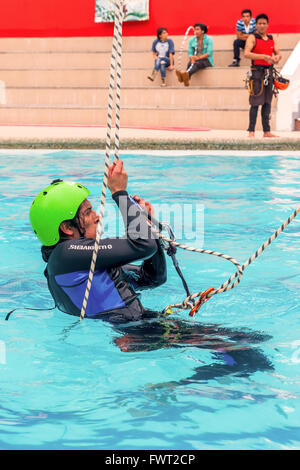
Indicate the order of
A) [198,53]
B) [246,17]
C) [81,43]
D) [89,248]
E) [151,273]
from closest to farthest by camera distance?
[89,248]
[151,273]
[246,17]
[198,53]
[81,43]

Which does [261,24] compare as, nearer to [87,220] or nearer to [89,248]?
[87,220]

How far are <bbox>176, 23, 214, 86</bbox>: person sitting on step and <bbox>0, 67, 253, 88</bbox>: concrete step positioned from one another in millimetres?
218

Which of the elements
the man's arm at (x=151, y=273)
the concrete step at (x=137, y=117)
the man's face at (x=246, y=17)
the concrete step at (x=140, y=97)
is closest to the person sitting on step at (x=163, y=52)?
the concrete step at (x=140, y=97)

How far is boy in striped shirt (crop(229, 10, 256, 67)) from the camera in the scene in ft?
52.9

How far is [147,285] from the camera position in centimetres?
389

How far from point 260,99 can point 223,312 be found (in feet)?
29.5

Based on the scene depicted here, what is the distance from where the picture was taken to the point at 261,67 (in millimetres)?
12805

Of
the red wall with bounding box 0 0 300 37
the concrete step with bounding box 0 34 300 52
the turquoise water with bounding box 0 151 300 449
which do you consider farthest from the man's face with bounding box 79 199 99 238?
the red wall with bounding box 0 0 300 37

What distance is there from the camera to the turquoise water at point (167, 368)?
2.90m

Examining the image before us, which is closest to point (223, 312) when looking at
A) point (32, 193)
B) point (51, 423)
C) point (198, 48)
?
point (51, 423)

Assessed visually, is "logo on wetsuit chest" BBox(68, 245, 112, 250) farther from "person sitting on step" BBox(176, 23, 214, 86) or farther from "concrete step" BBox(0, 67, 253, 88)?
"concrete step" BBox(0, 67, 253, 88)

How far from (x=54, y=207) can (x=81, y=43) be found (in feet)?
52.7

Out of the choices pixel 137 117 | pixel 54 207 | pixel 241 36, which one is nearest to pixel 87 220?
pixel 54 207
